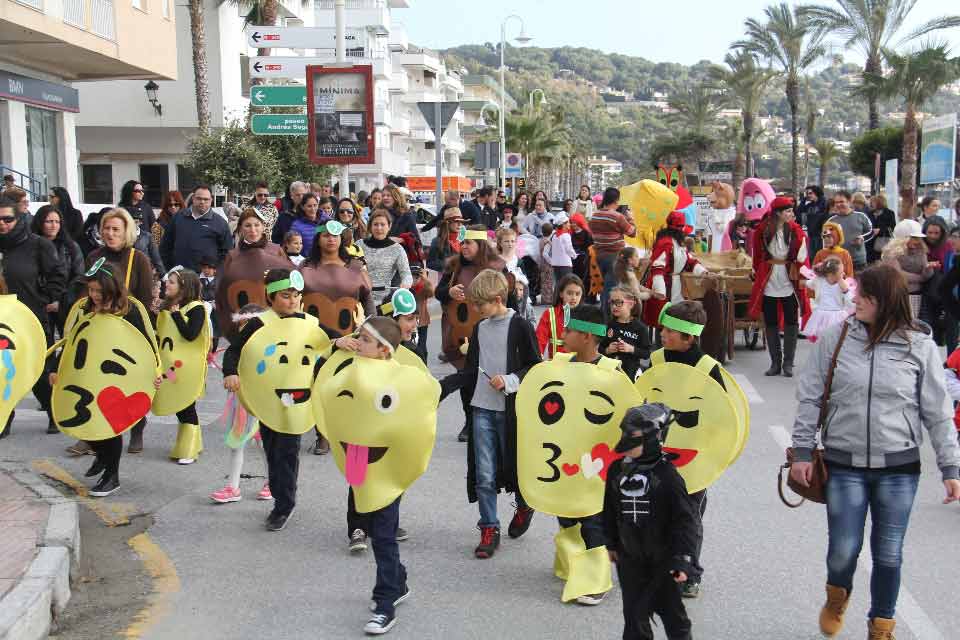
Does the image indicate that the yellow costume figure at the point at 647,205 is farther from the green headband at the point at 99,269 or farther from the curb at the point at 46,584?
the curb at the point at 46,584

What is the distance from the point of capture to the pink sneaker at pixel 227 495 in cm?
728

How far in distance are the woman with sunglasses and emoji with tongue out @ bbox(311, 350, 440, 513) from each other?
16.0ft

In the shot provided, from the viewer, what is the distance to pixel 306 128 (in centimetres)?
1889

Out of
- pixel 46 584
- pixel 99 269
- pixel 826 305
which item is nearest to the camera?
pixel 46 584

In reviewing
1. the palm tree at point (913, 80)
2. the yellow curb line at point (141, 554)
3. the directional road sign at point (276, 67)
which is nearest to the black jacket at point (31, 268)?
the yellow curb line at point (141, 554)

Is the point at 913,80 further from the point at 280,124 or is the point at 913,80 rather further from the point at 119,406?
the point at 119,406

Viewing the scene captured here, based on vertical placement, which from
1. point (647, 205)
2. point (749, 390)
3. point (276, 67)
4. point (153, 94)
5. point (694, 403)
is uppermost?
point (153, 94)

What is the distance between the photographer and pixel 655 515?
419 centimetres

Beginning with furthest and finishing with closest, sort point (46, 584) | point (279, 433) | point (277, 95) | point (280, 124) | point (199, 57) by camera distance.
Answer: point (199, 57)
point (280, 124)
point (277, 95)
point (279, 433)
point (46, 584)

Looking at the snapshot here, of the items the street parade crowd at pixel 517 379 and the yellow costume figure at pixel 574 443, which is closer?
the street parade crowd at pixel 517 379

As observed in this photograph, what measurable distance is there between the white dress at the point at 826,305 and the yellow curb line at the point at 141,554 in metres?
7.20

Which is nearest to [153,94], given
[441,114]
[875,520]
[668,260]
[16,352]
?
[441,114]

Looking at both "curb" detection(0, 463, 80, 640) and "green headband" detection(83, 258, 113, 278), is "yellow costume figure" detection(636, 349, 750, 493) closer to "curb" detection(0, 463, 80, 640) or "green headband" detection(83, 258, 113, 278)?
"curb" detection(0, 463, 80, 640)

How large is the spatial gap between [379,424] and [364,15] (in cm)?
5755
